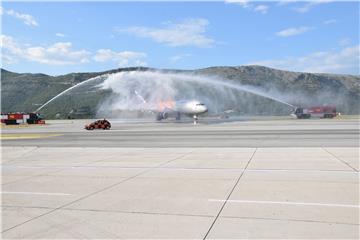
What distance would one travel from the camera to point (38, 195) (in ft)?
34.9

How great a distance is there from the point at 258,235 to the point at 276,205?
7.18 ft

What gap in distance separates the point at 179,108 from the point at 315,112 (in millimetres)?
39800

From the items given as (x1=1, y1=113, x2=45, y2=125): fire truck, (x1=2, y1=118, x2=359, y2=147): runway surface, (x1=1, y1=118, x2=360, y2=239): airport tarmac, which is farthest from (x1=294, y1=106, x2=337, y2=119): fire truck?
(x1=1, y1=118, x2=360, y2=239): airport tarmac

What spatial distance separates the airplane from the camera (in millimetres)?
61031

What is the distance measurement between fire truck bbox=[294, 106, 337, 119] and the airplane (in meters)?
31.6

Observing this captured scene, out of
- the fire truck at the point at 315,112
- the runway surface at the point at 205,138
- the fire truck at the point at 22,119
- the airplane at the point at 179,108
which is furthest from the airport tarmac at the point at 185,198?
the fire truck at the point at 315,112

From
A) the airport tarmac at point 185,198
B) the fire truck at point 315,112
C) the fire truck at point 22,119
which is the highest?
the fire truck at point 315,112

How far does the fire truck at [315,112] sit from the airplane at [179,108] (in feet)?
104

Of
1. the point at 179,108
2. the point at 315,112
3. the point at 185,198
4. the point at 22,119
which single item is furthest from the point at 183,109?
the point at 185,198

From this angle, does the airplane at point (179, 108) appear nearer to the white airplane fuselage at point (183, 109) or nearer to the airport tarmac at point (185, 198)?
the white airplane fuselage at point (183, 109)

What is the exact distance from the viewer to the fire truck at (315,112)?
87625 mm

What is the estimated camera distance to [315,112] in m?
89.7

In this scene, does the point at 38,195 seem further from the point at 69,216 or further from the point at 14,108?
the point at 14,108

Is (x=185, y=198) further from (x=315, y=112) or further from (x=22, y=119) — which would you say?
(x=315, y=112)
